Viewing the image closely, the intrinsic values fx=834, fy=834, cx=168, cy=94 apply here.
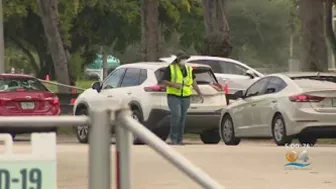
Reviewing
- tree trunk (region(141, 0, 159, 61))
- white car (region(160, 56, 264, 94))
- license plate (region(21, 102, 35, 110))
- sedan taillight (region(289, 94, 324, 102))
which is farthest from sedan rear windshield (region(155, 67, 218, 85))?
tree trunk (region(141, 0, 159, 61))

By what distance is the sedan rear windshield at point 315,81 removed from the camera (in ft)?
52.2

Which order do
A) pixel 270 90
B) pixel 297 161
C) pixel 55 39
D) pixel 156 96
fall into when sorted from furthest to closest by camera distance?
1. pixel 55 39
2. pixel 156 96
3. pixel 270 90
4. pixel 297 161

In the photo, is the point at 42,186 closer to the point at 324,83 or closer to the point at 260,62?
the point at 324,83

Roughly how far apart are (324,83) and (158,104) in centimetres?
338

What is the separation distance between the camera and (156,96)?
669 inches

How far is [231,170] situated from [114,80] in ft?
24.9

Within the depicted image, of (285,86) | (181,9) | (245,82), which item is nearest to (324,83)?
(285,86)

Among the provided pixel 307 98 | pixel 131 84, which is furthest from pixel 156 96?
pixel 307 98

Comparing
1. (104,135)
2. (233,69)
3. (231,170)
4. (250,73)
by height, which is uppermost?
(104,135)

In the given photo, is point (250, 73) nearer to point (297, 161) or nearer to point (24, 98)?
point (24, 98)

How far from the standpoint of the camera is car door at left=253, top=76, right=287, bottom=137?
16.4m

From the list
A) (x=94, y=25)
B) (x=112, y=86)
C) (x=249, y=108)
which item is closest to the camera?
(x=249, y=108)

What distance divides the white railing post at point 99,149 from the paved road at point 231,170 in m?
4.48

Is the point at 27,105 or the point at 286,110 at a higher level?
the point at 286,110
